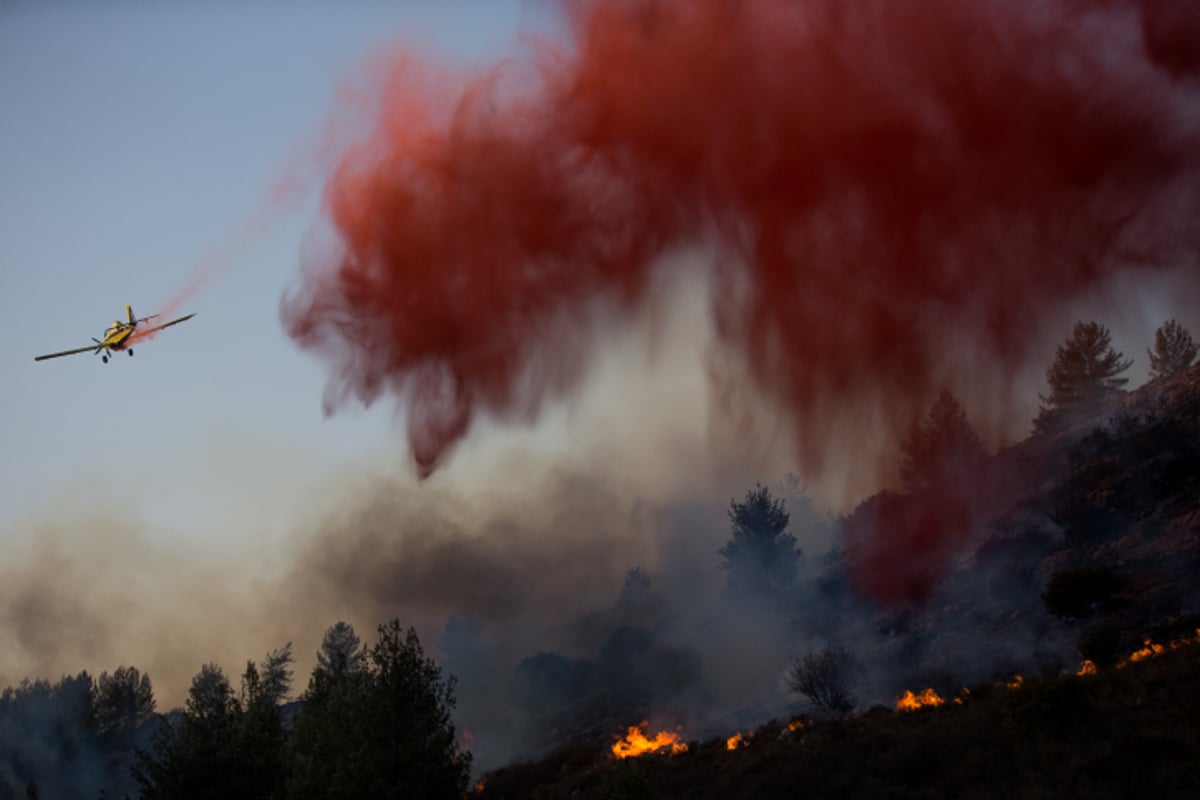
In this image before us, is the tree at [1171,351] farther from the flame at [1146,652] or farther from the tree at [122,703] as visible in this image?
the tree at [122,703]

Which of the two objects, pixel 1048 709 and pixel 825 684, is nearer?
pixel 1048 709

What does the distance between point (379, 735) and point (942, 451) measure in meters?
82.4

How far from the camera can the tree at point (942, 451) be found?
96.2 m

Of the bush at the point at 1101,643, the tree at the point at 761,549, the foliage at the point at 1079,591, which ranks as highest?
the tree at the point at 761,549

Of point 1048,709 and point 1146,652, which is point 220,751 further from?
point 1146,652

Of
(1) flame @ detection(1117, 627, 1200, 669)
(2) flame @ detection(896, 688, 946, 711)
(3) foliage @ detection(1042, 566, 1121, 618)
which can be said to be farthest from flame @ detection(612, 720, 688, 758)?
(1) flame @ detection(1117, 627, 1200, 669)

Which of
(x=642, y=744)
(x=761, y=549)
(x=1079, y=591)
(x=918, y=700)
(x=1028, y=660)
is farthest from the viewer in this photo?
(x=761, y=549)

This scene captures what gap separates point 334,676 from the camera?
118ft

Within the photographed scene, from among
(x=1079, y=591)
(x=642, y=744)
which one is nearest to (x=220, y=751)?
(x=642, y=744)

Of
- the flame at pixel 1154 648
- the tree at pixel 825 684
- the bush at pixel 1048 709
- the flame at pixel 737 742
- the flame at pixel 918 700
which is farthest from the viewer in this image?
the tree at pixel 825 684

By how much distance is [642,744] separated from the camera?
6538cm

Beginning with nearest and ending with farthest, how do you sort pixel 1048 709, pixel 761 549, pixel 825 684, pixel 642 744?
pixel 1048 709 → pixel 825 684 → pixel 642 744 → pixel 761 549

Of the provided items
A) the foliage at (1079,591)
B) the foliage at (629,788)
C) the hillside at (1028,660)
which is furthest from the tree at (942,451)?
the foliage at (629,788)

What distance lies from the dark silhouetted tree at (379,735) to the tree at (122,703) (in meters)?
118
